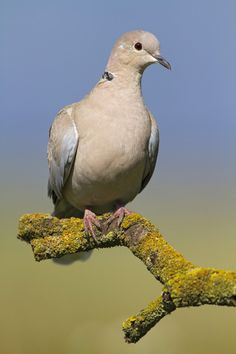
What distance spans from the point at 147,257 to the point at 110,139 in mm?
1775

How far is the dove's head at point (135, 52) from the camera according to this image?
5.75 meters

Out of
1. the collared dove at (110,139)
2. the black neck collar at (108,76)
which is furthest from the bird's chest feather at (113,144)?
the black neck collar at (108,76)

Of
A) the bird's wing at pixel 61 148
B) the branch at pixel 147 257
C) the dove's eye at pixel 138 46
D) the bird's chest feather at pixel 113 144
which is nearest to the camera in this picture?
the branch at pixel 147 257

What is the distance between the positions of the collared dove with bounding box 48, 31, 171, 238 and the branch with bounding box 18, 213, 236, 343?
2.94ft

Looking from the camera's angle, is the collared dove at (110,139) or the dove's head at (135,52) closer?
the collared dove at (110,139)

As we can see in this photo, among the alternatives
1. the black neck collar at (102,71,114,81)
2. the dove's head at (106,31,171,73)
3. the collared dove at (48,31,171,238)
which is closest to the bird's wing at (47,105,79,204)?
the collared dove at (48,31,171,238)

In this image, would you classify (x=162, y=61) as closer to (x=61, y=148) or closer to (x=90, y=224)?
(x=61, y=148)

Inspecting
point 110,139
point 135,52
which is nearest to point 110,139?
point 110,139

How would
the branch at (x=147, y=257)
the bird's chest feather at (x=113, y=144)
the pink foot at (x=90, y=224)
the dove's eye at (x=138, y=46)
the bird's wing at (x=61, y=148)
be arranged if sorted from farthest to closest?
1. the dove's eye at (x=138, y=46)
2. the bird's wing at (x=61, y=148)
3. the bird's chest feather at (x=113, y=144)
4. the pink foot at (x=90, y=224)
5. the branch at (x=147, y=257)

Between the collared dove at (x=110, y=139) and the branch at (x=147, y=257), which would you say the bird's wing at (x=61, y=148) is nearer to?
the collared dove at (x=110, y=139)

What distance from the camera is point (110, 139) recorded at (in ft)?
17.7

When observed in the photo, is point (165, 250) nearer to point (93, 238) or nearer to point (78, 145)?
point (93, 238)

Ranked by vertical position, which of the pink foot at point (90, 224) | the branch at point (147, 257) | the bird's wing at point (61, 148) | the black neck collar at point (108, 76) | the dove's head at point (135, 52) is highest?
the dove's head at point (135, 52)

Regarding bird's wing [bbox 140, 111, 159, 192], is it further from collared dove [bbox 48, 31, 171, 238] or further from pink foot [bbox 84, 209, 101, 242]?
pink foot [bbox 84, 209, 101, 242]
